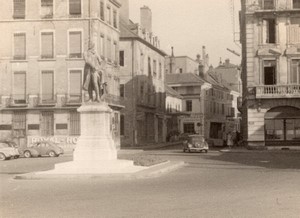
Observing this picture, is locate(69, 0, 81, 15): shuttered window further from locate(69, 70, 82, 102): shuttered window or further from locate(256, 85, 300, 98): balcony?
locate(256, 85, 300, 98): balcony

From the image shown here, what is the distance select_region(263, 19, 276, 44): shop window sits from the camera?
1881 inches

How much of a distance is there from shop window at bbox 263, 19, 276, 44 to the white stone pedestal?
90.1ft

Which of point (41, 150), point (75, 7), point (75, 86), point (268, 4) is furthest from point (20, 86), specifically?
point (268, 4)

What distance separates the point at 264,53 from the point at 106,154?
2778 centimetres

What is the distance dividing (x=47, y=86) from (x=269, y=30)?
65.8 feet

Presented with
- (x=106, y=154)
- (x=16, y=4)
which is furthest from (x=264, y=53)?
(x=106, y=154)

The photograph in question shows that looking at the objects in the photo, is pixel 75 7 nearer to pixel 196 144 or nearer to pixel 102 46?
pixel 102 46

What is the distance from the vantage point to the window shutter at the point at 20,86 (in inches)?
1977

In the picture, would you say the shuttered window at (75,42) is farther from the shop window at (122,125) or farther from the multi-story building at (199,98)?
the multi-story building at (199,98)

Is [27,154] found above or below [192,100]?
below

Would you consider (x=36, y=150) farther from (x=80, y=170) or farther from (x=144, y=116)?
(x=144, y=116)

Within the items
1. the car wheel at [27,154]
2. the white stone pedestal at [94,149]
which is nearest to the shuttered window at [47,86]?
the car wheel at [27,154]

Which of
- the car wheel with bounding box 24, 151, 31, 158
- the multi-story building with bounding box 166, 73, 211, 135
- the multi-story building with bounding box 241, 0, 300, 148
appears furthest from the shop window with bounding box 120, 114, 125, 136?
the multi-story building with bounding box 166, 73, 211, 135

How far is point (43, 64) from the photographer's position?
50438mm
